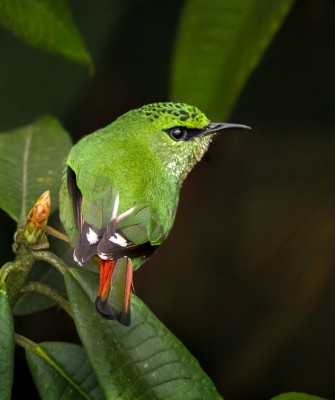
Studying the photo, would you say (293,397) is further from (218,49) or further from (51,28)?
(218,49)

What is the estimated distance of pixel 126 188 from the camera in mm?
2422

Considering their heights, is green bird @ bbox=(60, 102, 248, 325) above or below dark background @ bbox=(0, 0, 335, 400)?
above

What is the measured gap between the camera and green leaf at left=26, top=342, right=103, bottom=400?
2158 millimetres

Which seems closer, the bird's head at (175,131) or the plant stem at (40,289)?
the plant stem at (40,289)

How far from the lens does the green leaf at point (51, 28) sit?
109 inches

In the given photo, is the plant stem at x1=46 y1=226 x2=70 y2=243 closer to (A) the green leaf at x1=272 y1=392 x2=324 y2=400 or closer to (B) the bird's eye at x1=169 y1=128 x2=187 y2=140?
(B) the bird's eye at x1=169 y1=128 x2=187 y2=140

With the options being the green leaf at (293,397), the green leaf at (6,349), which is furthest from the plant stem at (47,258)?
the green leaf at (293,397)

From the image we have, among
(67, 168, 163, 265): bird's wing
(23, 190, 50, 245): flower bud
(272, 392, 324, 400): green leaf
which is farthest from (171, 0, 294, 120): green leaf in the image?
(272, 392, 324, 400): green leaf

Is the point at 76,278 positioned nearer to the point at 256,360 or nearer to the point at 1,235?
the point at 1,235

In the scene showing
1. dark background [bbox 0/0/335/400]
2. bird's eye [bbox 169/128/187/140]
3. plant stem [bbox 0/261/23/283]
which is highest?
bird's eye [bbox 169/128/187/140]

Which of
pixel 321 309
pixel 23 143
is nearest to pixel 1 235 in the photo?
pixel 23 143

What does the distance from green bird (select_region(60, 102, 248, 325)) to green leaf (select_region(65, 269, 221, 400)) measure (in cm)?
6

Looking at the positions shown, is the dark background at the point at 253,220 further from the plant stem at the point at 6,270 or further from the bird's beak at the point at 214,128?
the plant stem at the point at 6,270

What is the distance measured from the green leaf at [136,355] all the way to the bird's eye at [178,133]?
2.40 feet
